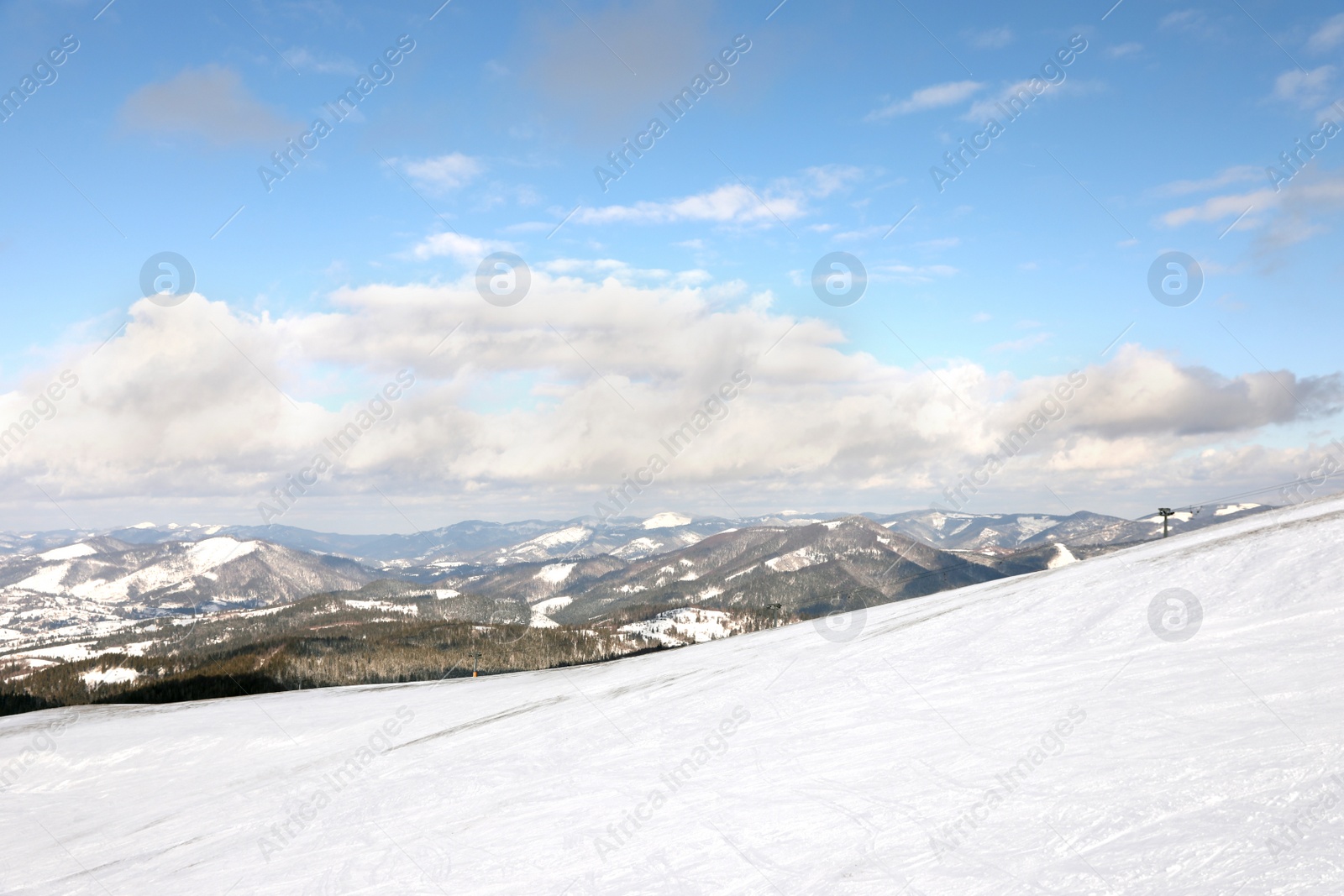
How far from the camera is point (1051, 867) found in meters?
7.71

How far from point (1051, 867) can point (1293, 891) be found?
203 centimetres

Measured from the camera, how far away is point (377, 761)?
1973 centimetres

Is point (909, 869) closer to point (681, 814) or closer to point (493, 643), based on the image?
point (681, 814)

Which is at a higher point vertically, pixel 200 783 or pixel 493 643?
pixel 200 783

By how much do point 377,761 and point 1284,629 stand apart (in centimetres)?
2100

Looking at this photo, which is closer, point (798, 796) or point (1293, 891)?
point (1293, 891)

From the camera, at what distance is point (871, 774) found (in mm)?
11289

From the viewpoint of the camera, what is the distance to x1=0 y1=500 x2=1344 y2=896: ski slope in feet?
26.8

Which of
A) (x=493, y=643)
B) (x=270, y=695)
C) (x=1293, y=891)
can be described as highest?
(x=1293, y=891)

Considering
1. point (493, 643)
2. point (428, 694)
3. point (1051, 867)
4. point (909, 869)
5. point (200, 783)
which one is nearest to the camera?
point (1051, 867)

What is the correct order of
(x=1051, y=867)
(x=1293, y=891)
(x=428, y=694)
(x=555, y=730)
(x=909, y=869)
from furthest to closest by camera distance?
(x=428, y=694), (x=555, y=730), (x=909, y=869), (x=1051, y=867), (x=1293, y=891)

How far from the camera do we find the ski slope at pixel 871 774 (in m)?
8.16

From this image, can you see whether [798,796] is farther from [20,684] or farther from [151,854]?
[20,684]

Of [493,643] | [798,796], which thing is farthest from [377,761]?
[493,643]
